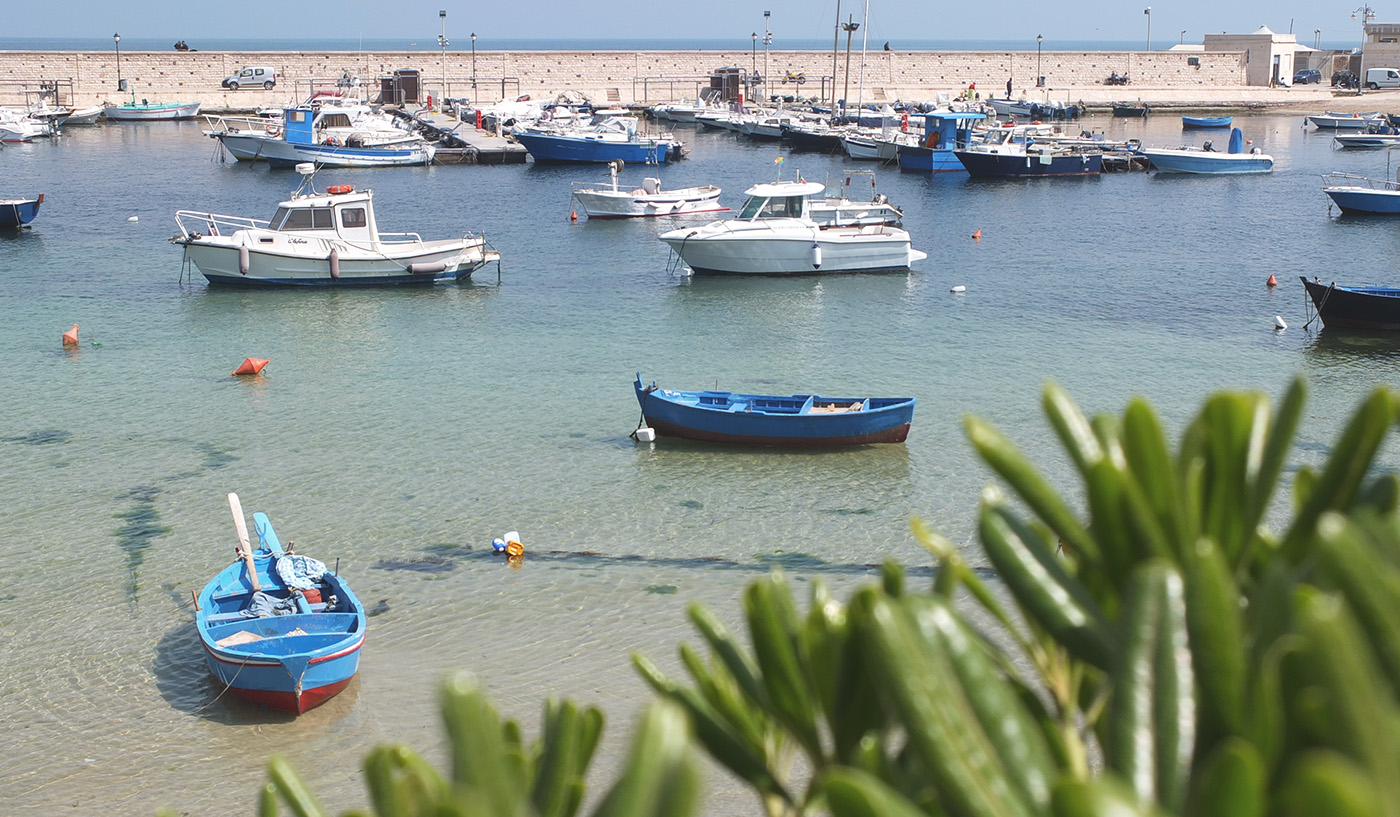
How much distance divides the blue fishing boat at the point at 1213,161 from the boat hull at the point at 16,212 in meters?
44.1

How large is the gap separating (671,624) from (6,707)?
6143mm

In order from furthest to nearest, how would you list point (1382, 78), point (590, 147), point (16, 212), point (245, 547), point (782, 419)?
point (1382, 78) → point (590, 147) → point (16, 212) → point (782, 419) → point (245, 547)

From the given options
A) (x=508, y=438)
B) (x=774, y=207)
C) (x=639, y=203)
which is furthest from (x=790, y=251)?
(x=508, y=438)

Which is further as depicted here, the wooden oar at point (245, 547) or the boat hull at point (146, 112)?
the boat hull at point (146, 112)

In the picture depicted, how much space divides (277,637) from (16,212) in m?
30.7

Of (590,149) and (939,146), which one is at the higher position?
(939,146)

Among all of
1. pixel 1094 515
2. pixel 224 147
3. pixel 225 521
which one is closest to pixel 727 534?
pixel 225 521

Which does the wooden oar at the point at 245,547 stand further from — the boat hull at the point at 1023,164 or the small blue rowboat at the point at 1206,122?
the small blue rowboat at the point at 1206,122

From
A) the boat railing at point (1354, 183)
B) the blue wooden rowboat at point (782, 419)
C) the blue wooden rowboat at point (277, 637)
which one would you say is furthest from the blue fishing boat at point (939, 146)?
the blue wooden rowboat at point (277, 637)

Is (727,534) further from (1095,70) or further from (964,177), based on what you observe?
(1095,70)

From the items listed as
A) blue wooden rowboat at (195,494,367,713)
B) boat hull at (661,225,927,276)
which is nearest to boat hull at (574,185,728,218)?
boat hull at (661,225,927,276)

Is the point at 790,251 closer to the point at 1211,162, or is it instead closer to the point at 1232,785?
the point at 1232,785

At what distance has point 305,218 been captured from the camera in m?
29.2

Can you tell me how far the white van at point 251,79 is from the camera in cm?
8100
